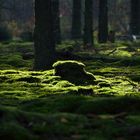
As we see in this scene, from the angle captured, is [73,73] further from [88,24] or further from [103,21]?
[103,21]

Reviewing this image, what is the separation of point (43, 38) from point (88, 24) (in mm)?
14150

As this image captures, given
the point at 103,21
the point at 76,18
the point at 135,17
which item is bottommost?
the point at 76,18

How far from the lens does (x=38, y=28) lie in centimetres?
2102

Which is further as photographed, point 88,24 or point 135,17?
point 135,17

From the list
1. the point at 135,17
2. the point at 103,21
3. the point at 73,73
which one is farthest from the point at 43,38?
the point at 135,17

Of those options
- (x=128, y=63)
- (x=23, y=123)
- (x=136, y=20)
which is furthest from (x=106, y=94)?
(x=136, y=20)

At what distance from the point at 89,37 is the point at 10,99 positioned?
2326cm

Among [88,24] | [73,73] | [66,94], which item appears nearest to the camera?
[66,94]

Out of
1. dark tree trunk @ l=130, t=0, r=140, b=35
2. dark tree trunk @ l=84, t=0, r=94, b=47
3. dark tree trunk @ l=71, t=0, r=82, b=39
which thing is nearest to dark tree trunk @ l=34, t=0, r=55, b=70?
dark tree trunk @ l=84, t=0, r=94, b=47

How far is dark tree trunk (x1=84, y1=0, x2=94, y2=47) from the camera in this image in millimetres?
33719

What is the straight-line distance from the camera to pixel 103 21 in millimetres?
43312

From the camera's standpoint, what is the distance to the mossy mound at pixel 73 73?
1661 centimetres

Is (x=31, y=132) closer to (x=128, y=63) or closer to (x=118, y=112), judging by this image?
(x=118, y=112)

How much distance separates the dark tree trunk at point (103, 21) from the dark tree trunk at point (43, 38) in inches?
871
